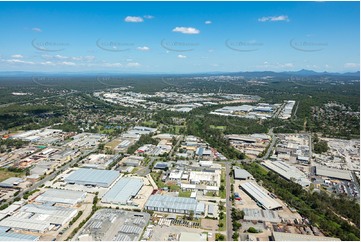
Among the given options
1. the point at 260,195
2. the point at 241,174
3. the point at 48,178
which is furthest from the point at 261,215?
the point at 48,178

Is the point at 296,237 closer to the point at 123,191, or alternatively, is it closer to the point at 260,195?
the point at 260,195

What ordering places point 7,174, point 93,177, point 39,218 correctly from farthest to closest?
1. point 7,174
2. point 93,177
3. point 39,218

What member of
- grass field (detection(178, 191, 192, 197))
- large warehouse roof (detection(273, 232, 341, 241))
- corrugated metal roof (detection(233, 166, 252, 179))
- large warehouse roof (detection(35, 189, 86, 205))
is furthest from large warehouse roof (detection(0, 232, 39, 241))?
corrugated metal roof (detection(233, 166, 252, 179))

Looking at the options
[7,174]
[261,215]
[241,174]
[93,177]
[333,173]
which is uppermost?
[93,177]

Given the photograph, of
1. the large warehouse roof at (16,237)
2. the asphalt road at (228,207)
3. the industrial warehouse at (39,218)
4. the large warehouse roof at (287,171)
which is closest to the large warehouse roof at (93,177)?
the industrial warehouse at (39,218)

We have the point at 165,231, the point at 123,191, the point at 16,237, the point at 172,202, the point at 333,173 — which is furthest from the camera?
the point at 333,173

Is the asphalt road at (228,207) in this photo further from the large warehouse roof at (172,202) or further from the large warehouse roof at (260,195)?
the large warehouse roof at (172,202)

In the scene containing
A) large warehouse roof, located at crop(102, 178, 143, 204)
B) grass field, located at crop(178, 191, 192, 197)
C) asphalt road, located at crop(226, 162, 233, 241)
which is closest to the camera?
asphalt road, located at crop(226, 162, 233, 241)

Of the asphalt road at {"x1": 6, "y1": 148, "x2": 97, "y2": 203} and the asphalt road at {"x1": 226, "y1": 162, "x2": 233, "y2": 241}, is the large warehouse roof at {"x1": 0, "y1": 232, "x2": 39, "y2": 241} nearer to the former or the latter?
the asphalt road at {"x1": 6, "y1": 148, "x2": 97, "y2": 203}
